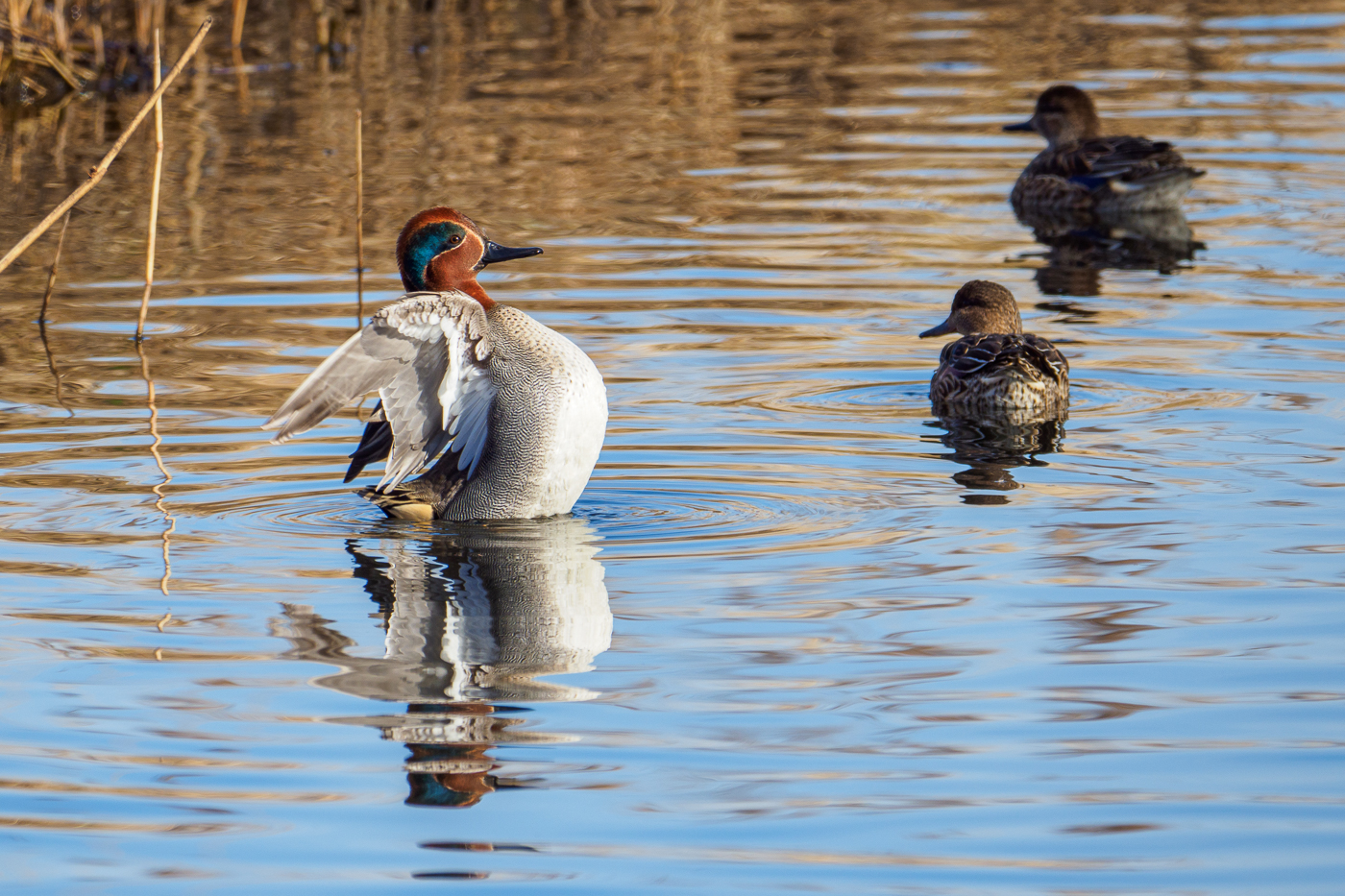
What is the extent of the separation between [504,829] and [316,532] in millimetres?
2969

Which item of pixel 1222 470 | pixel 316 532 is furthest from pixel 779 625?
pixel 1222 470

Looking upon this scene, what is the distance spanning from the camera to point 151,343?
10.6m

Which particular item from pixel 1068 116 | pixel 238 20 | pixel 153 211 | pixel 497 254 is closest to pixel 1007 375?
pixel 497 254

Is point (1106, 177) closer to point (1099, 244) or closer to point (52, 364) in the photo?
point (1099, 244)

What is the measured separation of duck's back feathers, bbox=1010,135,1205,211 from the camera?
14.1 metres

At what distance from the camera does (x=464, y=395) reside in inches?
285

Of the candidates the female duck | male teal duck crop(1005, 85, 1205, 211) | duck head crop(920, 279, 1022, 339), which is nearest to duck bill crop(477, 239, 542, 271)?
the female duck

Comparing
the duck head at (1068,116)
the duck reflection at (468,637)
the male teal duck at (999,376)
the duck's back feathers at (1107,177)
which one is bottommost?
the duck reflection at (468,637)

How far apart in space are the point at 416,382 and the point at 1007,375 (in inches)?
131

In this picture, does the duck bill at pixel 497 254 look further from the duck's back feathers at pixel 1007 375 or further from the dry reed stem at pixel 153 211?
the duck's back feathers at pixel 1007 375

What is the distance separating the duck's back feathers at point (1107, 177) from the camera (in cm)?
1405

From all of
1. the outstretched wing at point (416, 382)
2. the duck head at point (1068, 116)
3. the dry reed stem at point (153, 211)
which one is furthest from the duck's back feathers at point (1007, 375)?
the duck head at point (1068, 116)

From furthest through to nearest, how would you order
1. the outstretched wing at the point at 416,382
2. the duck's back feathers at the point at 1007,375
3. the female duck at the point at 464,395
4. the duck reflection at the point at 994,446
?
the duck's back feathers at the point at 1007,375
the duck reflection at the point at 994,446
the female duck at the point at 464,395
the outstretched wing at the point at 416,382

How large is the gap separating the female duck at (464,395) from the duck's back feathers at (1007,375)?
2.68 meters
